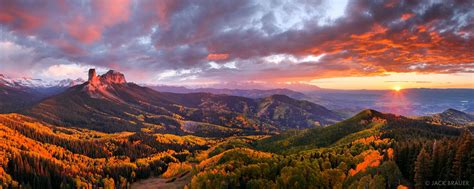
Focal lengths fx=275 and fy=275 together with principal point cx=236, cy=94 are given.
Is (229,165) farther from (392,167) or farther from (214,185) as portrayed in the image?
(392,167)

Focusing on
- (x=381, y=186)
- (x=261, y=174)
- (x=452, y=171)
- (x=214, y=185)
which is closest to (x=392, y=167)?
(x=381, y=186)

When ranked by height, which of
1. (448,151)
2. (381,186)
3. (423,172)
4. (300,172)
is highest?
(448,151)

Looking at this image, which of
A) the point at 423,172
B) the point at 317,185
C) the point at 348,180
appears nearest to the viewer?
the point at 423,172

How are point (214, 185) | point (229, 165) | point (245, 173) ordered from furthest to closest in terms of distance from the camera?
point (229, 165)
point (245, 173)
point (214, 185)

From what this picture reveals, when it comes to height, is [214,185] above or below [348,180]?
below

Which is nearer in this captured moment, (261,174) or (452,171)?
(452,171)

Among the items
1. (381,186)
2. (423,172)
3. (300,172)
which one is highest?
(423,172)

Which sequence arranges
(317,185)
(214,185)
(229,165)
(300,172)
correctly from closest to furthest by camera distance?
(317,185) → (300,172) → (214,185) → (229,165)

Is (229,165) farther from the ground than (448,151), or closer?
closer

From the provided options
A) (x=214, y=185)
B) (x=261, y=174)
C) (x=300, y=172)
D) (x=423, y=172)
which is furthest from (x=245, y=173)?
(x=423, y=172)

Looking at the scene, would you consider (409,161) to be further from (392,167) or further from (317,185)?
(317,185)
